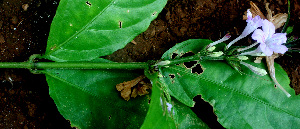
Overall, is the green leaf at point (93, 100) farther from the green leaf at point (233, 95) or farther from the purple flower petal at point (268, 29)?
the purple flower petal at point (268, 29)

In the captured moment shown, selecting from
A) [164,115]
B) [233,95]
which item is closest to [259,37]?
[233,95]

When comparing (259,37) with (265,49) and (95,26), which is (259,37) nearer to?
(265,49)

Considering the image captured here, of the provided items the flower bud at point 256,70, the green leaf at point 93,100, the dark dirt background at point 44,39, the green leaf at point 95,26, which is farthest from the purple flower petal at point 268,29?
the green leaf at point 93,100

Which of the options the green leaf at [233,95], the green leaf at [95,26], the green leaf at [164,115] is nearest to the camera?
the green leaf at [164,115]

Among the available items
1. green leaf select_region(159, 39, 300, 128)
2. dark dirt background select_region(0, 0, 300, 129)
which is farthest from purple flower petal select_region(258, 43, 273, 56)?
dark dirt background select_region(0, 0, 300, 129)

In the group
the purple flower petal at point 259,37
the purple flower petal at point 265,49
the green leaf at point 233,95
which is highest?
the purple flower petal at point 259,37

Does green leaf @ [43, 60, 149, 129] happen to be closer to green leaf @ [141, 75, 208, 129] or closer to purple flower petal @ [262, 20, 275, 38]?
green leaf @ [141, 75, 208, 129]
